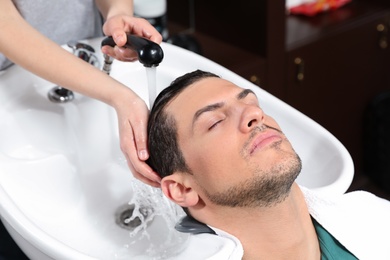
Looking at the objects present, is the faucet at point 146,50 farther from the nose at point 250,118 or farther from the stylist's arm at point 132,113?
the nose at point 250,118

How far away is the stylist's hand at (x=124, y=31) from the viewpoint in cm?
134

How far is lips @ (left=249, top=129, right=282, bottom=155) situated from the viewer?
119 cm

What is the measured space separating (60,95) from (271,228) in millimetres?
588

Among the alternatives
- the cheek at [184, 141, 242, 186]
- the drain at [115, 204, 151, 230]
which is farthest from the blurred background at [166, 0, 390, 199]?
the cheek at [184, 141, 242, 186]

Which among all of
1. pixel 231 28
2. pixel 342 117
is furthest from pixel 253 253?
pixel 342 117

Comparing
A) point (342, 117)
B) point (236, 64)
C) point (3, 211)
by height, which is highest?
point (3, 211)

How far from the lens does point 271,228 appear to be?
→ 1.26 m

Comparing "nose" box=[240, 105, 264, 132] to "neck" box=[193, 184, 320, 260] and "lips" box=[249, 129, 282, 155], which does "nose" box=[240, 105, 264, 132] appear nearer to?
"lips" box=[249, 129, 282, 155]

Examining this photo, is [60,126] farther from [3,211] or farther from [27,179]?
[3,211]

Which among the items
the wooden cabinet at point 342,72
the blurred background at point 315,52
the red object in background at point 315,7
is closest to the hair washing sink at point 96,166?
the blurred background at point 315,52

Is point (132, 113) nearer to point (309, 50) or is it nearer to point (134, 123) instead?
point (134, 123)

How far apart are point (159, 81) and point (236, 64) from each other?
25.2 inches

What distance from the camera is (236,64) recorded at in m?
2.19

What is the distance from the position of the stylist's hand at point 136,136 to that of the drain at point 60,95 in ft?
0.92
